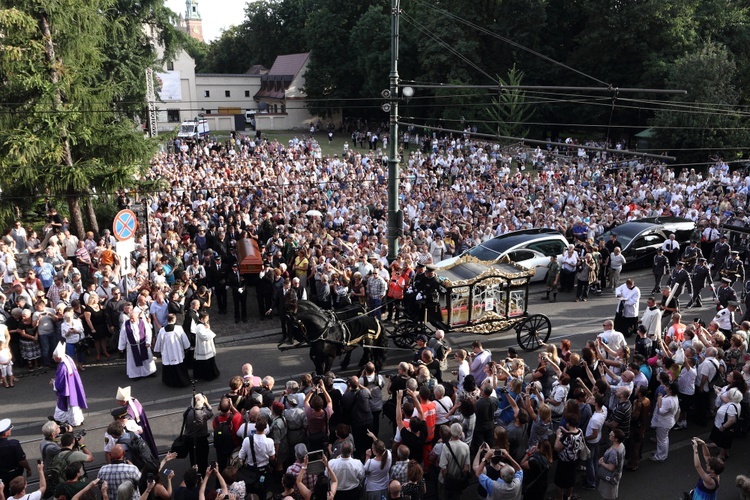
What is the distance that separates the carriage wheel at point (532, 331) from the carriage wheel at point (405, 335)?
2208 millimetres

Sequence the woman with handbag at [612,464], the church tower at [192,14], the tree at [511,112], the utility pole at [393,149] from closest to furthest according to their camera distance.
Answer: the woman with handbag at [612,464], the utility pole at [393,149], the tree at [511,112], the church tower at [192,14]

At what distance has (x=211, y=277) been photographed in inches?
625

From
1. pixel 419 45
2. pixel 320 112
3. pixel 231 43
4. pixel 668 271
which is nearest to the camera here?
pixel 668 271

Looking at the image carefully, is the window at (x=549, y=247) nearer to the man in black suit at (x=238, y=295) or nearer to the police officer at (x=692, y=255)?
the police officer at (x=692, y=255)

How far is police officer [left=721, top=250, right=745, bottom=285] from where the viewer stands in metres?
15.5

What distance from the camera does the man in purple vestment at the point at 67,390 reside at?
10562 mm

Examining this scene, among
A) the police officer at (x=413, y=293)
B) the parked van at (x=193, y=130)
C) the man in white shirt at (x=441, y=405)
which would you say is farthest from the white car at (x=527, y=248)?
the parked van at (x=193, y=130)

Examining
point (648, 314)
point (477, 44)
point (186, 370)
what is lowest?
point (186, 370)

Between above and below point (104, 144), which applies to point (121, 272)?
below

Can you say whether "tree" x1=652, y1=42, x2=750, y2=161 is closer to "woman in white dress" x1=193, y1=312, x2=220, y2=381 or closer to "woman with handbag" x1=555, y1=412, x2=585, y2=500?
"woman in white dress" x1=193, y1=312, x2=220, y2=381

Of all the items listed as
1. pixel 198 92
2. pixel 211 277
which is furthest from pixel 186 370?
pixel 198 92

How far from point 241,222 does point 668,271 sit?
42.1 feet

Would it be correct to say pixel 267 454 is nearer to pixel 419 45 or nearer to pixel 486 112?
pixel 486 112

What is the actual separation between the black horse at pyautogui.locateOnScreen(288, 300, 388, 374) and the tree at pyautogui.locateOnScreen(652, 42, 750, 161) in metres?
28.7
